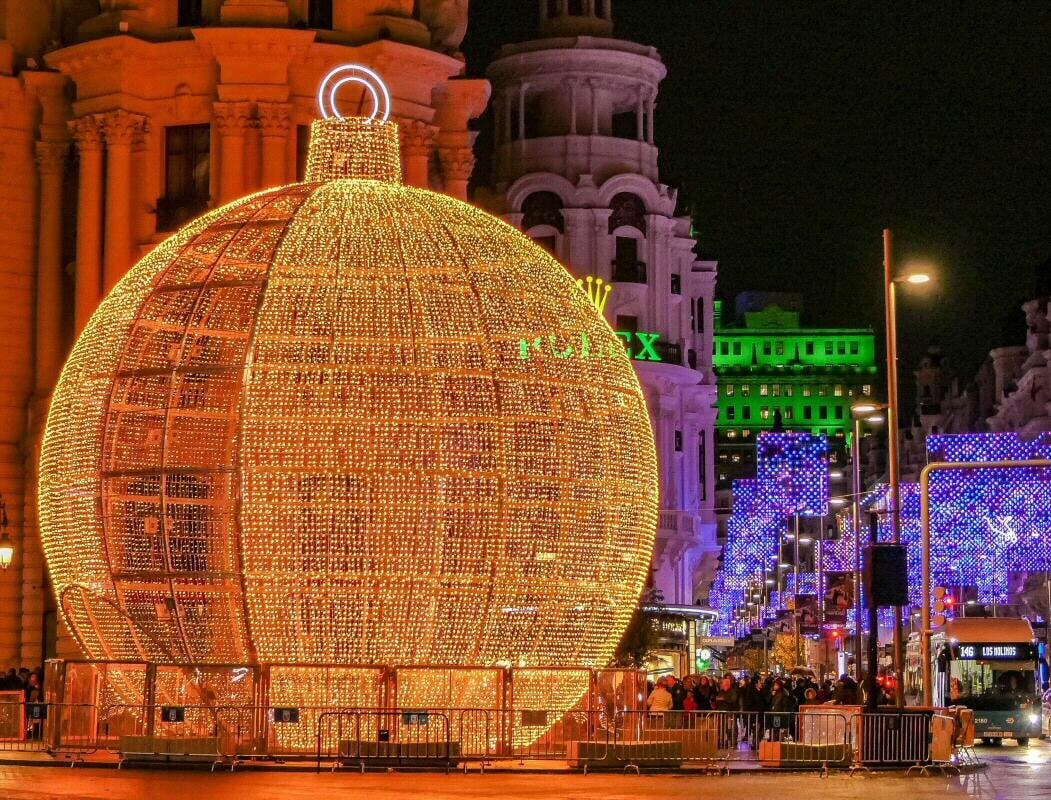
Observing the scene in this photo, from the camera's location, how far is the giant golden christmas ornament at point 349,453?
1022 inches

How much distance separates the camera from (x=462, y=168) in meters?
60.9

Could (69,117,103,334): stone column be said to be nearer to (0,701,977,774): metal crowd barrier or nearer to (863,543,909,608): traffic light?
(0,701,977,774): metal crowd barrier

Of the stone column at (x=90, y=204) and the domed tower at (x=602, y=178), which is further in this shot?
the domed tower at (x=602, y=178)

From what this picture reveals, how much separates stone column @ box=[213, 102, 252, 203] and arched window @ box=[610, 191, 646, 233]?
28992 mm

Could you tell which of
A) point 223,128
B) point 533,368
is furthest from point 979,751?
point 223,128

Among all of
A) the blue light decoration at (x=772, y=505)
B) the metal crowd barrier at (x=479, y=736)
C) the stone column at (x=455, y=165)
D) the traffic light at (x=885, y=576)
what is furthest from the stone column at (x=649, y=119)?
the traffic light at (x=885, y=576)

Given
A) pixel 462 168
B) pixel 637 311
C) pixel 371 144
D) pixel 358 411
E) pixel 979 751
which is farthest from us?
pixel 637 311

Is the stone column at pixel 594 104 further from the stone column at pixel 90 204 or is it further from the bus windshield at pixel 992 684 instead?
the bus windshield at pixel 992 684

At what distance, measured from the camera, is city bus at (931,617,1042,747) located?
161 feet

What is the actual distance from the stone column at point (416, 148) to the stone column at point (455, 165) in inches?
126

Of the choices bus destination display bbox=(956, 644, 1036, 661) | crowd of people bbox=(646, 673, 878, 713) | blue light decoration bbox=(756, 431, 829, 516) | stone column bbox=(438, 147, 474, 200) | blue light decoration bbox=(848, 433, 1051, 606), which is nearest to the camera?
crowd of people bbox=(646, 673, 878, 713)

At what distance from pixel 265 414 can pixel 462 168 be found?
3521cm

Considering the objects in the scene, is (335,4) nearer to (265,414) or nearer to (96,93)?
(96,93)

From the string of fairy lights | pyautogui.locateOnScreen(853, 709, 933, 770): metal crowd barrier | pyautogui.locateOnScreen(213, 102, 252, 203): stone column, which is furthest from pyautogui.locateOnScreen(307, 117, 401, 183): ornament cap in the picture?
the string of fairy lights
